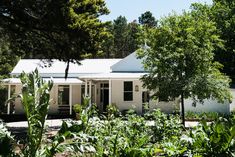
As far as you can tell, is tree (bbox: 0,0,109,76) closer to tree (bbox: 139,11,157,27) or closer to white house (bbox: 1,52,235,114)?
white house (bbox: 1,52,235,114)

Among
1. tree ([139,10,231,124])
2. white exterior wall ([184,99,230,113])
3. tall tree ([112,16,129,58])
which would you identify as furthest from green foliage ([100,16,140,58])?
tree ([139,10,231,124])

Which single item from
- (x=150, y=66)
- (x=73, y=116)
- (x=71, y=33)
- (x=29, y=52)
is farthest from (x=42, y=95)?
(x=73, y=116)

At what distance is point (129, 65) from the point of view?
3350cm

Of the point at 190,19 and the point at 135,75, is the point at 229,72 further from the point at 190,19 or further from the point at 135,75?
the point at 190,19

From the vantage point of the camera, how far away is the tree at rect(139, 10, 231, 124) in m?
19.4

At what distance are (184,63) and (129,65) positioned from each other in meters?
14.1

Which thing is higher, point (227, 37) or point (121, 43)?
point (121, 43)

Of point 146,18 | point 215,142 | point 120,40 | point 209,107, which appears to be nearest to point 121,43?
point 120,40

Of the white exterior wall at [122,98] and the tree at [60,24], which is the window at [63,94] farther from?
the tree at [60,24]

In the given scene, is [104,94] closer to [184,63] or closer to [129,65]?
[129,65]

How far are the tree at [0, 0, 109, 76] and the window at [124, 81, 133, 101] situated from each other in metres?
10.4

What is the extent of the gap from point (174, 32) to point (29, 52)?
26.7ft

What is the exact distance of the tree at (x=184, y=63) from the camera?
19.4m

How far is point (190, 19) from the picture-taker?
20.3 m
